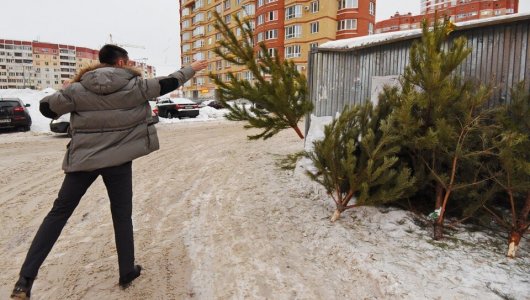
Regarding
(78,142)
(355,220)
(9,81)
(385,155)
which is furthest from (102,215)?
(9,81)

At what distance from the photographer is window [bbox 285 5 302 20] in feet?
144

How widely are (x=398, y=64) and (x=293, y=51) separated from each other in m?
41.0

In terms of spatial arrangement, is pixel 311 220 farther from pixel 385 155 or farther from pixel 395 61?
pixel 395 61

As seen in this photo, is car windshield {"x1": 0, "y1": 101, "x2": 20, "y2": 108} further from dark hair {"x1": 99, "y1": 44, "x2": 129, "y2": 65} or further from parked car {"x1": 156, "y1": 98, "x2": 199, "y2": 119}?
dark hair {"x1": 99, "y1": 44, "x2": 129, "y2": 65}

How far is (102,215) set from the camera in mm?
4262

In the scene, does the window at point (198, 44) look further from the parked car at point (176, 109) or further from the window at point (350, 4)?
the parked car at point (176, 109)

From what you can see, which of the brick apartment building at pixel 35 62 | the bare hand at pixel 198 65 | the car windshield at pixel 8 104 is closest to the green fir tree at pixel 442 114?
the bare hand at pixel 198 65

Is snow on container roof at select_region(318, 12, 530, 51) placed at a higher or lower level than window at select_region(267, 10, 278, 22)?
lower

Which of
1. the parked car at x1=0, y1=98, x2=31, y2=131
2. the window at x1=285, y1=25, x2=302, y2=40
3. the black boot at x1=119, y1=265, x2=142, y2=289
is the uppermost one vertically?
the window at x1=285, y1=25, x2=302, y2=40

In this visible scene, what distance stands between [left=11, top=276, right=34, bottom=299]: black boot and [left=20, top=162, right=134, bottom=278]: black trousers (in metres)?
0.04

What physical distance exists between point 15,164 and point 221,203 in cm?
567

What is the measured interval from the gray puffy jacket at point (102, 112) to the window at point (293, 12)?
4472cm

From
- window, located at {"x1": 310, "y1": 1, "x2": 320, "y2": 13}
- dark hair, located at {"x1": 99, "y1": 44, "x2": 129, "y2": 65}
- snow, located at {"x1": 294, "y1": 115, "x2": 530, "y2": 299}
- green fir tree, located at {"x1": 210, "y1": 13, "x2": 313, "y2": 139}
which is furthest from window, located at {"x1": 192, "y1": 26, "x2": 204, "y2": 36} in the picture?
dark hair, located at {"x1": 99, "y1": 44, "x2": 129, "y2": 65}

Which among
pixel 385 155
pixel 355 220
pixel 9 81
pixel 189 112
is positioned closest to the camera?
pixel 385 155
